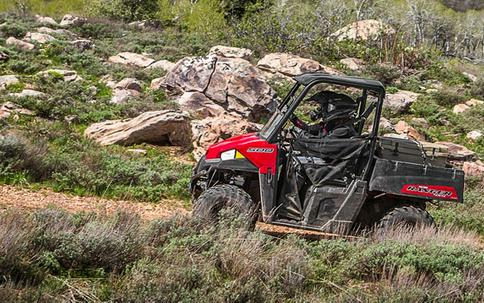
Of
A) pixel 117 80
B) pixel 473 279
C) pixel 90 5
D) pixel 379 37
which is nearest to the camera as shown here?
pixel 473 279

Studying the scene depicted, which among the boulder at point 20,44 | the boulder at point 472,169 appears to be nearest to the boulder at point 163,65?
the boulder at point 20,44

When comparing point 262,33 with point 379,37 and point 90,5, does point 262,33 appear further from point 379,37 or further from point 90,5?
point 90,5

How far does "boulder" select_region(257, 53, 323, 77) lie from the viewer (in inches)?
814

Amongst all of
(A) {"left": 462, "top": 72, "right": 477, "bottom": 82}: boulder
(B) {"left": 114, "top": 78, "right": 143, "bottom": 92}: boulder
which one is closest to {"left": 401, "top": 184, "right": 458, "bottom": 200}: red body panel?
(B) {"left": 114, "top": 78, "right": 143, "bottom": 92}: boulder

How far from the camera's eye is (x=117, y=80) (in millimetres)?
17812

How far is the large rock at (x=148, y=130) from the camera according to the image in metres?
11.9

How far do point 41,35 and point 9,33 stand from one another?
1203 millimetres

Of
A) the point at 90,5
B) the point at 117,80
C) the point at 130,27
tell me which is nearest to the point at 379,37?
the point at 130,27

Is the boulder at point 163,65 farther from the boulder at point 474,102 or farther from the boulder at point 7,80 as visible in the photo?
the boulder at point 474,102

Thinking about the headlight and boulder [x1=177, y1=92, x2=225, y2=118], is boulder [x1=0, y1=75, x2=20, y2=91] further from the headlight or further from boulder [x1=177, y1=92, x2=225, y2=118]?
the headlight

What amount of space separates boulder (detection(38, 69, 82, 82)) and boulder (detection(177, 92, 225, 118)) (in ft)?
12.8

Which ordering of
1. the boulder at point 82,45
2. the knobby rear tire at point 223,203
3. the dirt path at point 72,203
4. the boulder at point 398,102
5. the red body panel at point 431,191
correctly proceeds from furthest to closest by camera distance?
the boulder at point 82,45 < the boulder at point 398,102 < the dirt path at point 72,203 < the red body panel at point 431,191 < the knobby rear tire at point 223,203

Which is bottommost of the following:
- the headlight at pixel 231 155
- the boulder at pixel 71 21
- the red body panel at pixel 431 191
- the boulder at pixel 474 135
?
the boulder at pixel 474 135

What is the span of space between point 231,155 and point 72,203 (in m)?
2.74
